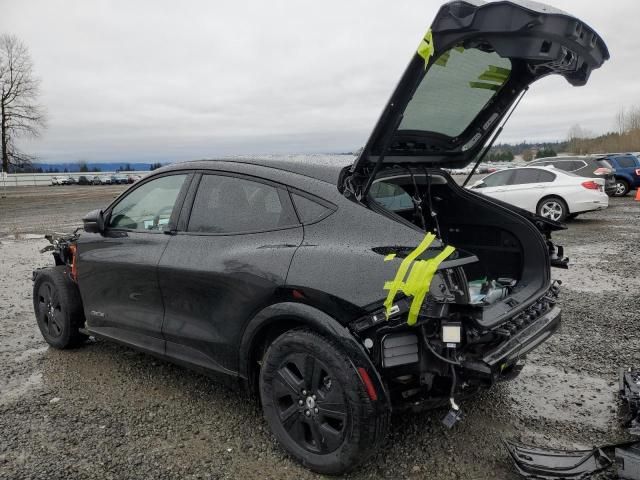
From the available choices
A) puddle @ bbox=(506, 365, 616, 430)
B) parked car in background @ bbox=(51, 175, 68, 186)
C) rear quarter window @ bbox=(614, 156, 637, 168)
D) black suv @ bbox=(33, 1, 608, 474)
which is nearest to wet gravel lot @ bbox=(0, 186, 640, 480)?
puddle @ bbox=(506, 365, 616, 430)

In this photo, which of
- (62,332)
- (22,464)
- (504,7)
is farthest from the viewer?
(62,332)

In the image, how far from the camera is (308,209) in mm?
3002

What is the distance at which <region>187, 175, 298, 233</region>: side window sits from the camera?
3.12 m

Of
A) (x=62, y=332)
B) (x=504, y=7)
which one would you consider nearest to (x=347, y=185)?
(x=504, y=7)

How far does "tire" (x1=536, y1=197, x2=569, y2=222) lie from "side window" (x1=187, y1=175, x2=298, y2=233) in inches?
456

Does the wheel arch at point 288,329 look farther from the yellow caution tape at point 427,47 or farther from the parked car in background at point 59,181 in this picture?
the parked car in background at point 59,181

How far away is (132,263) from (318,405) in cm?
185

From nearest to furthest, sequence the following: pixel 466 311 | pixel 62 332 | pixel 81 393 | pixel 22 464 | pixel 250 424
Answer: pixel 466 311, pixel 22 464, pixel 250 424, pixel 81 393, pixel 62 332

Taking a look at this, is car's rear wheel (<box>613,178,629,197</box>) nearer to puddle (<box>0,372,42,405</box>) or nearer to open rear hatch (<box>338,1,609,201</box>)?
open rear hatch (<box>338,1,609,201</box>)

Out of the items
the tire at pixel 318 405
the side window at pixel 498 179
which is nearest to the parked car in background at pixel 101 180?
the side window at pixel 498 179

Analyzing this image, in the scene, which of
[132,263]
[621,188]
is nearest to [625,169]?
[621,188]

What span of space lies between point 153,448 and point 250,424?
597mm

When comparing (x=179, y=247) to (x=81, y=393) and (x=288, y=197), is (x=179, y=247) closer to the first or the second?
(x=288, y=197)

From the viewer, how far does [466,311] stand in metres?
2.56
